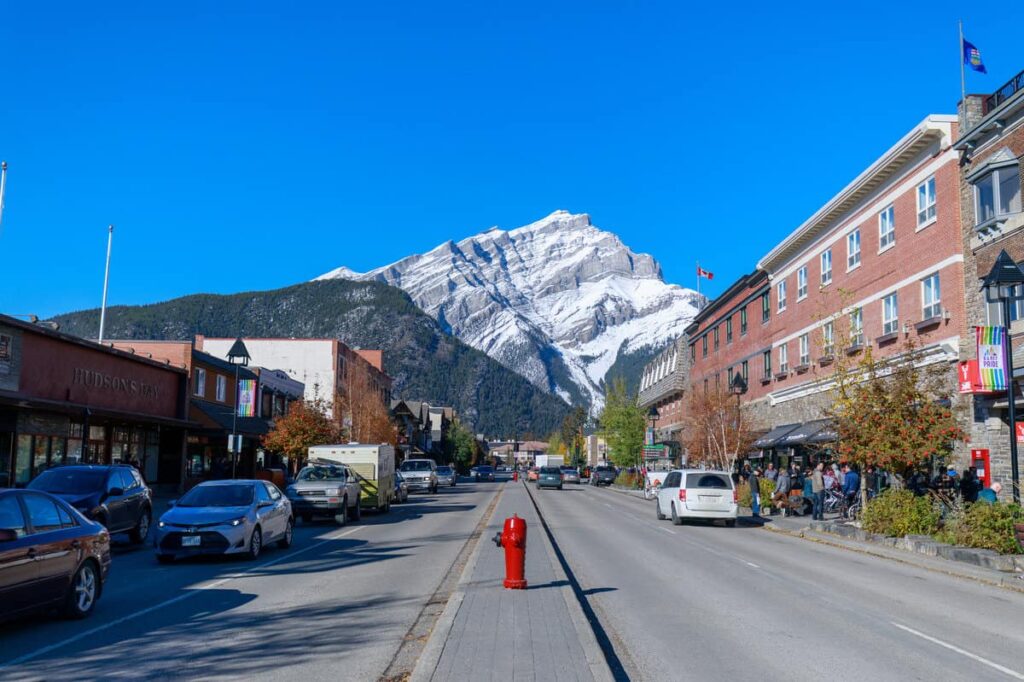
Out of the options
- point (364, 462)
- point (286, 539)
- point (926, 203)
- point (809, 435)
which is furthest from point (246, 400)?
point (926, 203)

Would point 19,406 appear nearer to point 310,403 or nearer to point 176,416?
point 176,416

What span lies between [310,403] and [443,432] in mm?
88747

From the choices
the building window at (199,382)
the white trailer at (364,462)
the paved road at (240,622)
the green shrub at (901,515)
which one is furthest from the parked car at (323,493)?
the building window at (199,382)

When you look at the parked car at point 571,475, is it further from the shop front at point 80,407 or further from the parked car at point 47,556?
the parked car at point 47,556

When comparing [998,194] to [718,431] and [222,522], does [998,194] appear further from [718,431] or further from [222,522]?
[222,522]

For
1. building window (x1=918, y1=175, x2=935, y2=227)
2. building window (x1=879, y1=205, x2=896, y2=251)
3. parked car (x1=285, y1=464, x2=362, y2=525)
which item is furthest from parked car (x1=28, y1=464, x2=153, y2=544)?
building window (x1=879, y1=205, x2=896, y2=251)

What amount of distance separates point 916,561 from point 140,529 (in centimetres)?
1601

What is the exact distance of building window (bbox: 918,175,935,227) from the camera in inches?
1199

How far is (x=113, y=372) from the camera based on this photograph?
33969 millimetres

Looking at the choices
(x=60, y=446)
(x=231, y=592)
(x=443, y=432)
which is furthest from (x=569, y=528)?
(x=443, y=432)

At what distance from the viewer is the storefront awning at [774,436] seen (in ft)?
139

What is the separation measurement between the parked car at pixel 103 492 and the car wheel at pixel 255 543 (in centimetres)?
298

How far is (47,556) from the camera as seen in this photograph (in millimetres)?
9344

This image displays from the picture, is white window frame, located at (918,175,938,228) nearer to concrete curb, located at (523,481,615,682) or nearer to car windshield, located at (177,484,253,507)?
concrete curb, located at (523,481,615,682)
